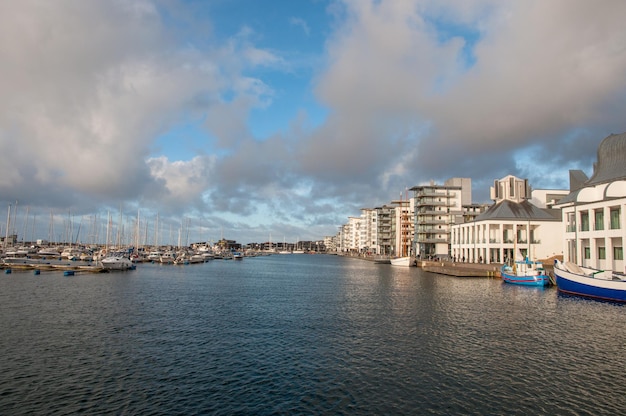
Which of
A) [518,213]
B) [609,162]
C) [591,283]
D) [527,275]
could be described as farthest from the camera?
[518,213]

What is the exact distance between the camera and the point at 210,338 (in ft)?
95.8

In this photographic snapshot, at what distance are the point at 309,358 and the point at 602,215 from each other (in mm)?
59458

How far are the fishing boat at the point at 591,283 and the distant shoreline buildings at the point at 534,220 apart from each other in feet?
28.3

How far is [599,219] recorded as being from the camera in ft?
207

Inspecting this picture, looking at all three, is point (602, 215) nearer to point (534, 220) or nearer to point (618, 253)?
point (618, 253)

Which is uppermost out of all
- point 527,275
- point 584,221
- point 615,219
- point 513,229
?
point 513,229

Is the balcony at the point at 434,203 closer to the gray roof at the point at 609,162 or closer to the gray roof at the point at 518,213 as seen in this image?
the gray roof at the point at 518,213

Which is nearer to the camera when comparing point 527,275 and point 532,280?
point 532,280

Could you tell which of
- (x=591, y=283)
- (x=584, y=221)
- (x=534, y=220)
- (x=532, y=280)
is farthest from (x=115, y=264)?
(x=534, y=220)

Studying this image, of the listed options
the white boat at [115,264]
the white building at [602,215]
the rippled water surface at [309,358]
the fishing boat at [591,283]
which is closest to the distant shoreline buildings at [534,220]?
the white building at [602,215]

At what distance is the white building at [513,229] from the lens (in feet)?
324

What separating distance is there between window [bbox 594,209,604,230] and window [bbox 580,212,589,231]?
2.31 m

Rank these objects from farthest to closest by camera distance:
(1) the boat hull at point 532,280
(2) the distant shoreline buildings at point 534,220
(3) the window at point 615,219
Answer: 1. (1) the boat hull at point 532,280
2. (2) the distant shoreline buildings at point 534,220
3. (3) the window at point 615,219

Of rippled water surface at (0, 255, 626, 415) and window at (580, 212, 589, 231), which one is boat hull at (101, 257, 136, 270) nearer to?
rippled water surface at (0, 255, 626, 415)
